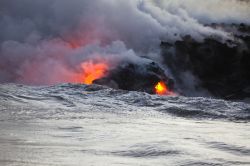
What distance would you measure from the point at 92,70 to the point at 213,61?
6482mm

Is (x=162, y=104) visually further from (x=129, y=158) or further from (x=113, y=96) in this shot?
(x=129, y=158)

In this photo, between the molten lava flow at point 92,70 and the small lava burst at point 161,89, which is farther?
the small lava burst at point 161,89

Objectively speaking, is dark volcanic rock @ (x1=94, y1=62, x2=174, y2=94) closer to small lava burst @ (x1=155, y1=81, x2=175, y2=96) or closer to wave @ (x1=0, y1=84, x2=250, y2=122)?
small lava burst @ (x1=155, y1=81, x2=175, y2=96)

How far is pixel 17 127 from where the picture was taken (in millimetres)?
4836

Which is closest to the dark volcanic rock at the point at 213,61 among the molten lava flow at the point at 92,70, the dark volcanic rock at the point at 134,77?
the dark volcanic rock at the point at 134,77

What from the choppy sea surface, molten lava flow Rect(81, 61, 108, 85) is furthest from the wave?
molten lava flow Rect(81, 61, 108, 85)

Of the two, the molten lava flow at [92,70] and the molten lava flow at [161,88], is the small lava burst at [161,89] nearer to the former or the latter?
the molten lava flow at [161,88]

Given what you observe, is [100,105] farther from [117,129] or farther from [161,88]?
[161,88]

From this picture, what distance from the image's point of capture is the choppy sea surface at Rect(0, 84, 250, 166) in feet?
10.6

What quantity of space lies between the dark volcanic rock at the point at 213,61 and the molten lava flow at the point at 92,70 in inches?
150

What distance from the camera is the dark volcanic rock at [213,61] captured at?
17750mm

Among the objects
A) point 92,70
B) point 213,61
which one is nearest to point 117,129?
point 92,70

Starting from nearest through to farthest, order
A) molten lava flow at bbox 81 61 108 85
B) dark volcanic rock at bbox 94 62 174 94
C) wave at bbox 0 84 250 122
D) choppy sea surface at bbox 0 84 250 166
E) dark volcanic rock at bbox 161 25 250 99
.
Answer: choppy sea surface at bbox 0 84 250 166
wave at bbox 0 84 250 122
dark volcanic rock at bbox 94 62 174 94
molten lava flow at bbox 81 61 108 85
dark volcanic rock at bbox 161 25 250 99

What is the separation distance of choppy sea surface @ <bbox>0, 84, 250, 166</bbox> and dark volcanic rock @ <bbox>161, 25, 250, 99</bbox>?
9.02 meters
